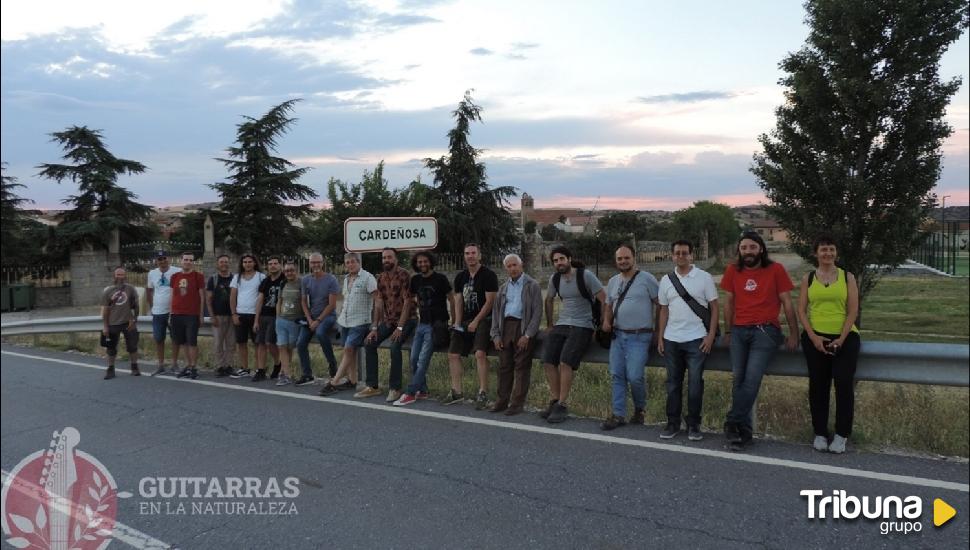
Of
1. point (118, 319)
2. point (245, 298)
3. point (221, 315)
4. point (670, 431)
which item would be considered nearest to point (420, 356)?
point (670, 431)

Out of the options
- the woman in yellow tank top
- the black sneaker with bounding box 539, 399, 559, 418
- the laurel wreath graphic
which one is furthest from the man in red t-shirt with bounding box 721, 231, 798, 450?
the laurel wreath graphic

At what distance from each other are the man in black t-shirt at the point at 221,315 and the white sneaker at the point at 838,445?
7.58 metres

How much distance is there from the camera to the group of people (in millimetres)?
5133

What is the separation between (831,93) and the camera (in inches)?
415

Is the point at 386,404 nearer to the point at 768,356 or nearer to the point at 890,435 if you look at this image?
the point at 768,356

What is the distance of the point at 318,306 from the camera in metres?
8.41

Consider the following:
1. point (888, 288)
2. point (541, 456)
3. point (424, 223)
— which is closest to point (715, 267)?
point (888, 288)

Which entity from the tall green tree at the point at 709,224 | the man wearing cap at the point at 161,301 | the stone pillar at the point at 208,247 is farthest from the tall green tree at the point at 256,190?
the tall green tree at the point at 709,224

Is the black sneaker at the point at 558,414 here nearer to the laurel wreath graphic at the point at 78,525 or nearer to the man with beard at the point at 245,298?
the laurel wreath graphic at the point at 78,525

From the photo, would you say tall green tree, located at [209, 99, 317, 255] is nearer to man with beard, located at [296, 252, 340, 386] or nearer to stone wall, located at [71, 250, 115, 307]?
stone wall, located at [71, 250, 115, 307]

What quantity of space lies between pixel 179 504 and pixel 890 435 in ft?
17.2

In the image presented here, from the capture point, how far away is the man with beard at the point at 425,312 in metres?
7.24

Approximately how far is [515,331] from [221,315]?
4.80 meters

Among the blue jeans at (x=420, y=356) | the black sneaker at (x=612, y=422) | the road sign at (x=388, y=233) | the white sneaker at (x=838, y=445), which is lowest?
the black sneaker at (x=612, y=422)
